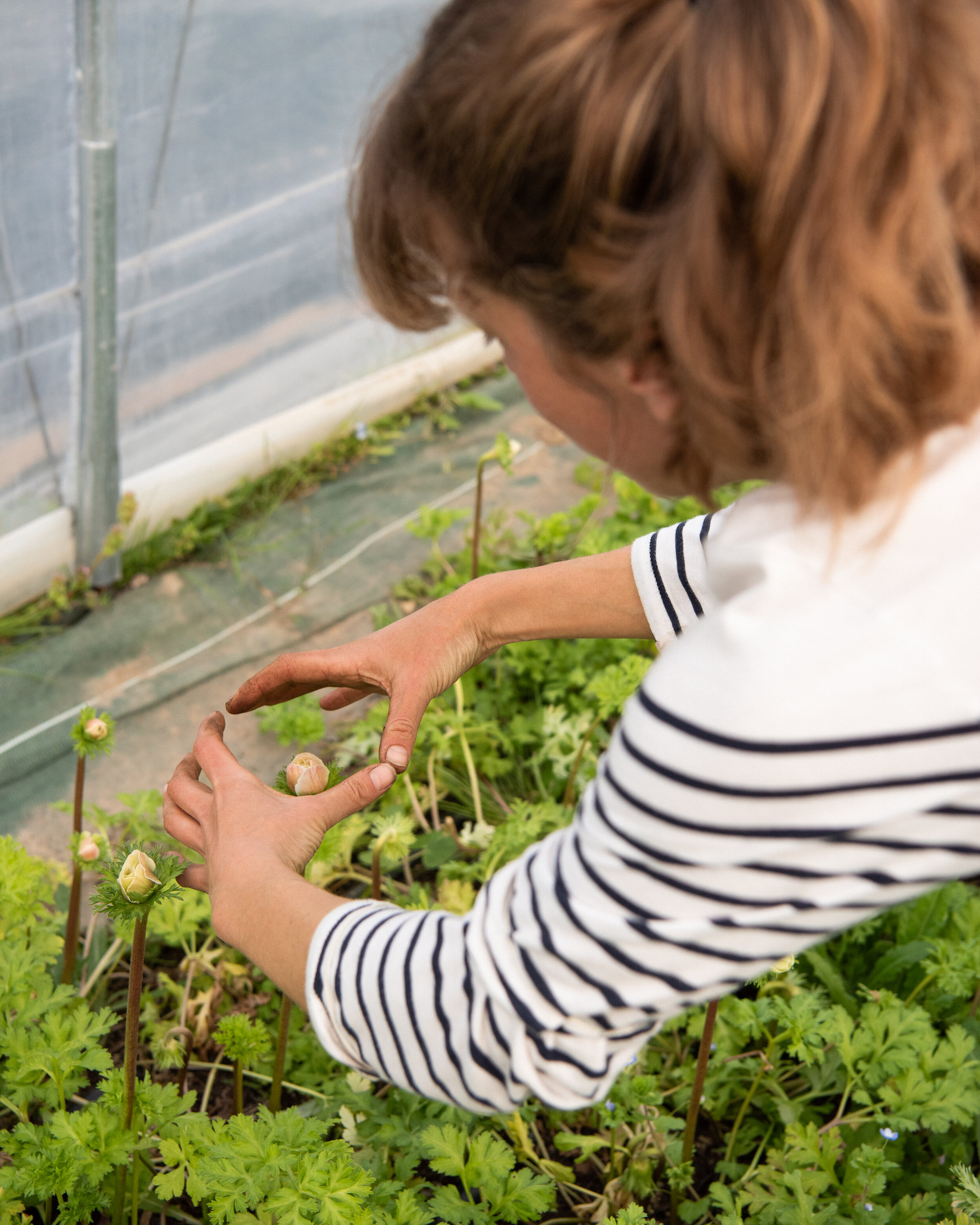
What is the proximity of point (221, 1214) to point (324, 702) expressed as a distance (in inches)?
23.7

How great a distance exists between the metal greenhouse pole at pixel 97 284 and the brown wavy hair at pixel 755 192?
1.75 metres

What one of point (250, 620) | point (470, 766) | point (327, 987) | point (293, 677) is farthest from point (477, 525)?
point (327, 987)

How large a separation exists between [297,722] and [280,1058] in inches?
30.6

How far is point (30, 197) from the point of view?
227 centimetres

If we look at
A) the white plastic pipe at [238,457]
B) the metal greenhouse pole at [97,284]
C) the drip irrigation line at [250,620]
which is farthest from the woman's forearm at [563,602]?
the white plastic pipe at [238,457]

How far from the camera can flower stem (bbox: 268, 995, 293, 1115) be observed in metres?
1.37

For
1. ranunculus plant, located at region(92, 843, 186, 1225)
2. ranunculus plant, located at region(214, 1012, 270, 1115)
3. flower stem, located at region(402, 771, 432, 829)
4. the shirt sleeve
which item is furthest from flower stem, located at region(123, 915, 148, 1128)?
flower stem, located at region(402, 771, 432, 829)

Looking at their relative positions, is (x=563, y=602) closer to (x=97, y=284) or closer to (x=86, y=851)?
(x=86, y=851)

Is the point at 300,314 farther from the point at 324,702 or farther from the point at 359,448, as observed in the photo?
the point at 324,702

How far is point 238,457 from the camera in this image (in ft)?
10.2

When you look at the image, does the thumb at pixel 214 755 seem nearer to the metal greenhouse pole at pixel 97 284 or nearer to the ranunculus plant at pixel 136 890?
the ranunculus plant at pixel 136 890

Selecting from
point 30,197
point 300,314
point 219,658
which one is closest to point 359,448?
point 300,314

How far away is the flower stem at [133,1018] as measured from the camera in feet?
3.63

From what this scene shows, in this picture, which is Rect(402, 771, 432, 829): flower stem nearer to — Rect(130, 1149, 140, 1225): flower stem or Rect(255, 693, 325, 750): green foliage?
Rect(255, 693, 325, 750): green foliage
